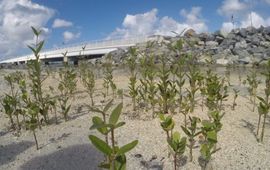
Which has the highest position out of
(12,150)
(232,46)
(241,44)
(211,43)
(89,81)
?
(211,43)

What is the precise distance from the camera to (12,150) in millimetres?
4461

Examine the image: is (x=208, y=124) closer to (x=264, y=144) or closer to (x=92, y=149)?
(x=264, y=144)

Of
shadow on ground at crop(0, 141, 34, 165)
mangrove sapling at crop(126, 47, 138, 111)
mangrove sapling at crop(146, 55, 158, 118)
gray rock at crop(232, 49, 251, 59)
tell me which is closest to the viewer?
shadow on ground at crop(0, 141, 34, 165)

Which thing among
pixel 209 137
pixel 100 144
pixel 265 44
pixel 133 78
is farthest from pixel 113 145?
pixel 265 44

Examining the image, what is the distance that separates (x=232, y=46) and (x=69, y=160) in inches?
723

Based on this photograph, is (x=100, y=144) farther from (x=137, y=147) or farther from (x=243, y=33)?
(x=243, y=33)

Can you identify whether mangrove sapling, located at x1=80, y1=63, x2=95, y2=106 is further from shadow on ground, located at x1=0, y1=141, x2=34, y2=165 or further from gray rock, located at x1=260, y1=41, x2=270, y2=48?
gray rock, located at x1=260, y1=41, x2=270, y2=48

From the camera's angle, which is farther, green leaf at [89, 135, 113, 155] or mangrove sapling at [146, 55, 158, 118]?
mangrove sapling at [146, 55, 158, 118]

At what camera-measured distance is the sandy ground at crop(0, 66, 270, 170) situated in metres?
3.62

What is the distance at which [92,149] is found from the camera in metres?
4.12

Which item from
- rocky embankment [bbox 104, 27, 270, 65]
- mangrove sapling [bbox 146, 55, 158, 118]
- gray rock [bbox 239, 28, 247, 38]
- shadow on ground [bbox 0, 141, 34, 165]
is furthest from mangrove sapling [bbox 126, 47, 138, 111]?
gray rock [bbox 239, 28, 247, 38]

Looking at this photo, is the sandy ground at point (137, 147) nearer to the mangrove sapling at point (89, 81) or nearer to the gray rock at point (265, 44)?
the mangrove sapling at point (89, 81)

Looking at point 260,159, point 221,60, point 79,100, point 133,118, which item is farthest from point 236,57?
point 260,159

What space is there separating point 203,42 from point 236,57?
568 centimetres
